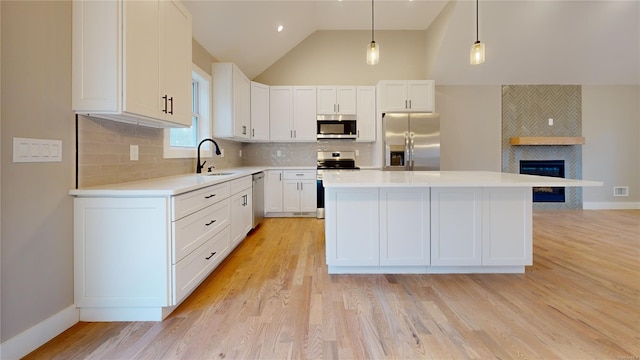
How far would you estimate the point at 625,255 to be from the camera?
3020mm

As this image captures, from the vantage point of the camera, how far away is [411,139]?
496 cm

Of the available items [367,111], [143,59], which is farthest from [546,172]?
[143,59]

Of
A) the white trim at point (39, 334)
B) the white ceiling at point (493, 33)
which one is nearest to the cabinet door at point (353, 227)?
the white trim at point (39, 334)

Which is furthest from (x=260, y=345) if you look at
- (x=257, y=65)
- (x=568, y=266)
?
(x=257, y=65)

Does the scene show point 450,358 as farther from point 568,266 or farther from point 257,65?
point 257,65

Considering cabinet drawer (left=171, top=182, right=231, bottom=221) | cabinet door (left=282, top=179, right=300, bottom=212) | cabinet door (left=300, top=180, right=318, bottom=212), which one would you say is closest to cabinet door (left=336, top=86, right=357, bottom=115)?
cabinet door (left=300, top=180, right=318, bottom=212)

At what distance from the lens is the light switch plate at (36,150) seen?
146cm

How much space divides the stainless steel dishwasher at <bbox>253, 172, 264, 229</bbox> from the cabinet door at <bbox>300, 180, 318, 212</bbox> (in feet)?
2.46

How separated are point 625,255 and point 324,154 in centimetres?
412

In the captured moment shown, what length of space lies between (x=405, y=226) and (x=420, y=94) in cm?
332

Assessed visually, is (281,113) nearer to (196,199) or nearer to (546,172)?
(196,199)

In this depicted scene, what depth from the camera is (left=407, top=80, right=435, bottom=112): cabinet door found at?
16.8 ft

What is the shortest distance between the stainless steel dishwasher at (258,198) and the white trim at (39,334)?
245 centimetres

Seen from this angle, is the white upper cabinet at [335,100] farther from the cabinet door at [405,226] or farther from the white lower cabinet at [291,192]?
the cabinet door at [405,226]
